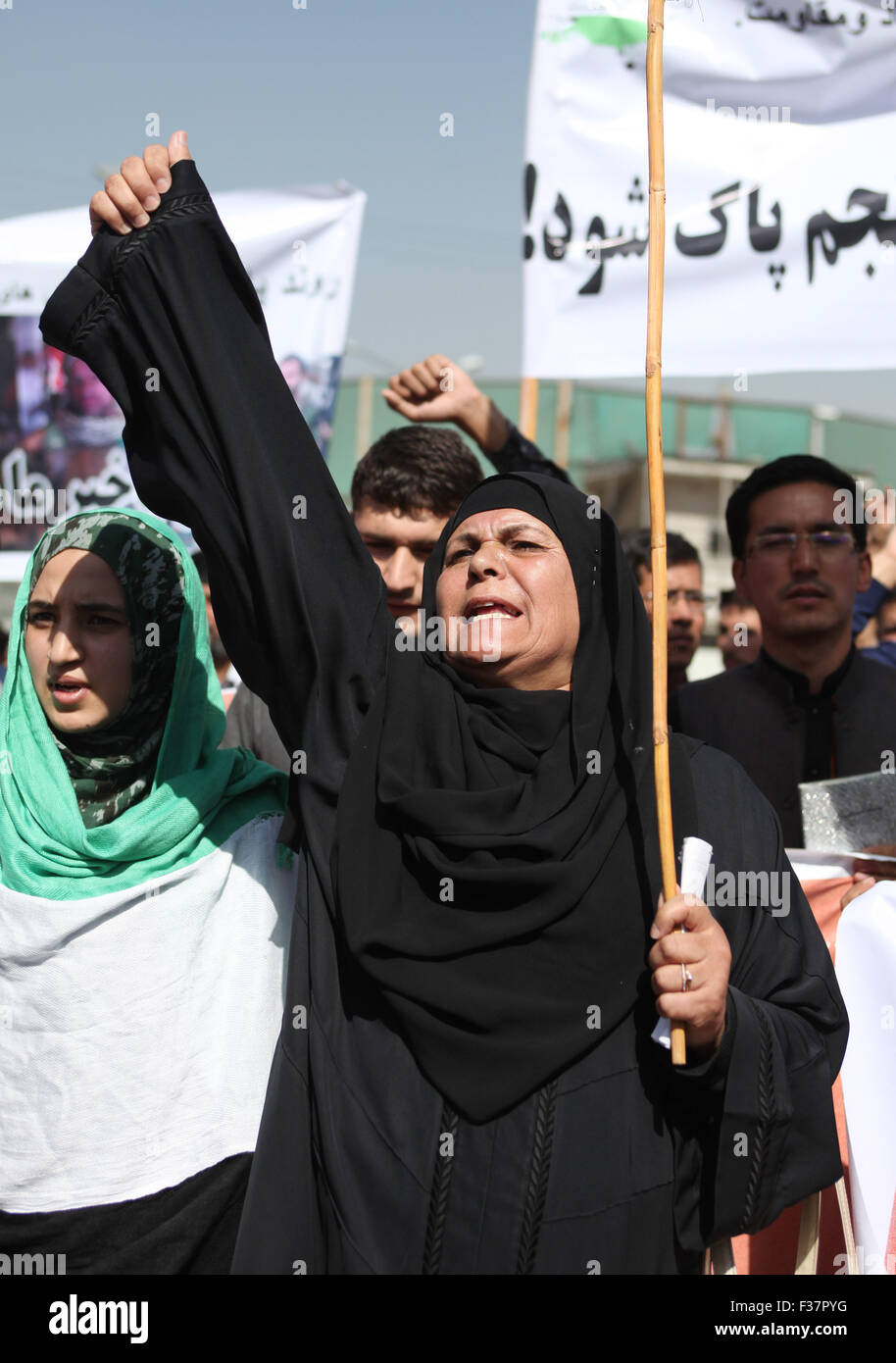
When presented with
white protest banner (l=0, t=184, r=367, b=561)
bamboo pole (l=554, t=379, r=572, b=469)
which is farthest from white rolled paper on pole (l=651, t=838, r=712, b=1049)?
bamboo pole (l=554, t=379, r=572, b=469)

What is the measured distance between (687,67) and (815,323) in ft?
2.71

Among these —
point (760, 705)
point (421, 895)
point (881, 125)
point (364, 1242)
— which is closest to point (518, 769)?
point (421, 895)

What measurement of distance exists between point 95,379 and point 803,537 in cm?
263

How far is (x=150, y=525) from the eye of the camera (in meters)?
2.30

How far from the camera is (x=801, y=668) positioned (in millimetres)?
2873

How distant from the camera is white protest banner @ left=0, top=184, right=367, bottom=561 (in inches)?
179

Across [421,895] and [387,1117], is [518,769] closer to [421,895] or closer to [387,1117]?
[421,895]

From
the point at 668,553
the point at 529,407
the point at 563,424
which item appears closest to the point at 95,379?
the point at 529,407

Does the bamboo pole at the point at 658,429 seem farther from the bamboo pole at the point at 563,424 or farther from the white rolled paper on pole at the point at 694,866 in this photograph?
the bamboo pole at the point at 563,424

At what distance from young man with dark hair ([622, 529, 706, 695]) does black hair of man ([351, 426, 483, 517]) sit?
1.44 metres

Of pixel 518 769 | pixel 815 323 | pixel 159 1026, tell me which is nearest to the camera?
pixel 518 769

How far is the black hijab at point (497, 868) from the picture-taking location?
167cm

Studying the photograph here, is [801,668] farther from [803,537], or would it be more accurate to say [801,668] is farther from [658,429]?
[658,429]

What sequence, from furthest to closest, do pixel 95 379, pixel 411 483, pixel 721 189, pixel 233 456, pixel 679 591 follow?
pixel 679 591
pixel 95 379
pixel 721 189
pixel 411 483
pixel 233 456
